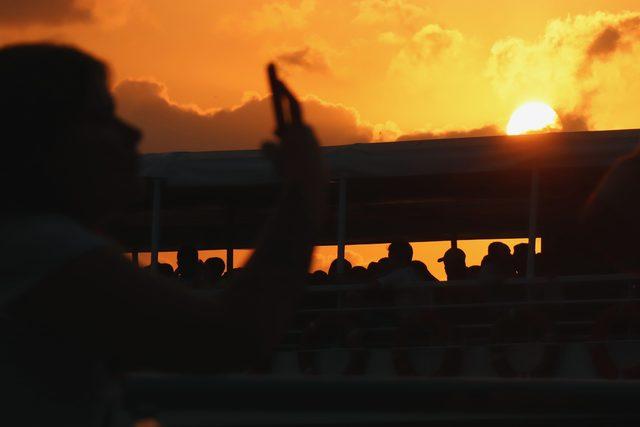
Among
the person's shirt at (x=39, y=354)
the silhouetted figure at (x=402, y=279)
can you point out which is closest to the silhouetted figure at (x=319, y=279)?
the silhouetted figure at (x=402, y=279)

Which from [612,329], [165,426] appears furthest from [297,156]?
[612,329]

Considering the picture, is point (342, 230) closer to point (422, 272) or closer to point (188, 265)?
point (422, 272)

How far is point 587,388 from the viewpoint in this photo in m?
1.67

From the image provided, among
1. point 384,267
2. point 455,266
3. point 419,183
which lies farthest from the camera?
point 419,183

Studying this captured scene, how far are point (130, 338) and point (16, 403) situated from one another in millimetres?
149

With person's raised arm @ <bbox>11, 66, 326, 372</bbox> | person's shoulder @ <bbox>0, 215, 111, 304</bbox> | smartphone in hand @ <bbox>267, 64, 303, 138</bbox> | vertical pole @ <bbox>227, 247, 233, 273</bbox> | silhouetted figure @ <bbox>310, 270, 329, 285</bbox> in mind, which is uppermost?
vertical pole @ <bbox>227, 247, 233, 273</bbox>

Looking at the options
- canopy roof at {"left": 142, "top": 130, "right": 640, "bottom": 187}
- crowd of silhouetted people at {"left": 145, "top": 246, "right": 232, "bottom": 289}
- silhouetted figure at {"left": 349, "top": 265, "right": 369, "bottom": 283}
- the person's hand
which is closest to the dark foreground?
the person's hand

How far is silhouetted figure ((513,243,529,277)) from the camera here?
34.5 feet

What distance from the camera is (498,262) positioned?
9641 mm

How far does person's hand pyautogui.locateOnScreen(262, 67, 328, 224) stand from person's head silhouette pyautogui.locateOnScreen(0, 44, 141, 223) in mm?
175

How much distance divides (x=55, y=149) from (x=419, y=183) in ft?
34.7

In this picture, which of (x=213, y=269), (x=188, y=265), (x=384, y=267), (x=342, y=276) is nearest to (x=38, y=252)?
(x=384, y=267)

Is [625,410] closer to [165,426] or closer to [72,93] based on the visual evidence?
[165,426]

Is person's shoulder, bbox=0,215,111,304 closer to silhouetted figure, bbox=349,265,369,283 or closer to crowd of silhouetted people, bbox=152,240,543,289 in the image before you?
A: crowd of silhouetted people, bbox=152,240,543,289
